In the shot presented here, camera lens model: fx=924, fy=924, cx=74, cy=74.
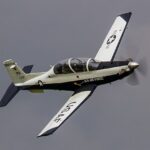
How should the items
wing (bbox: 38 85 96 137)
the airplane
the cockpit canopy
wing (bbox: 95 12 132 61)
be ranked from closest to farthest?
wing (bbox: 38 85 96 137)
the airplane
the cockpit canopy
wing (bbox: 95 12 132 61)

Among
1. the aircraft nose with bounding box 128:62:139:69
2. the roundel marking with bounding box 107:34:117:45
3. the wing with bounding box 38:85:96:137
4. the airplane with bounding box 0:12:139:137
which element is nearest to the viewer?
the wing with bounding box 38:85:96:137

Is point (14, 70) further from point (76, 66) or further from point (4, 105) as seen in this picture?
point (76, 66)

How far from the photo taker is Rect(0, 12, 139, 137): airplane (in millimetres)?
74812

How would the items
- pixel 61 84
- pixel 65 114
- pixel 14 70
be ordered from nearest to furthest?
pixel 65 114, pixel 61 84, pixel 14 70

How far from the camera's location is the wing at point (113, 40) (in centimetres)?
8081

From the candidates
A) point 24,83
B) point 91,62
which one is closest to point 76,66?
point 91,62

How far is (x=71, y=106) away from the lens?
75750 millimetres

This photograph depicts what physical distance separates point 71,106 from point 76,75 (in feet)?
10.3

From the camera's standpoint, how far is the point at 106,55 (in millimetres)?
80750

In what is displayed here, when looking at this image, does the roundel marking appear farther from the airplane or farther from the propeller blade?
the propeller blade

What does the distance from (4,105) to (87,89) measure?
9.63 meters

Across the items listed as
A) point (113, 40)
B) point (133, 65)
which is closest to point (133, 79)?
point (133, 65)

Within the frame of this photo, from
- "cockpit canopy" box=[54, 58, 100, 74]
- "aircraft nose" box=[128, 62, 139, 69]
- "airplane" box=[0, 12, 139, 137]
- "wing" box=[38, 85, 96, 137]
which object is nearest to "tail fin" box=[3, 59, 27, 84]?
"airplane" box=[0, 12, 139, 137]

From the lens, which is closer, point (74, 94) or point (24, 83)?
point (74, 94)
